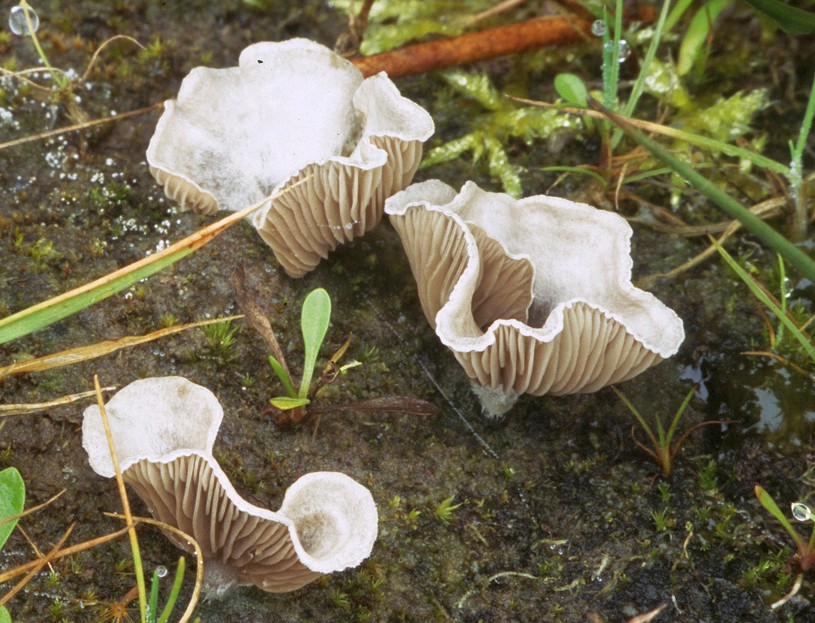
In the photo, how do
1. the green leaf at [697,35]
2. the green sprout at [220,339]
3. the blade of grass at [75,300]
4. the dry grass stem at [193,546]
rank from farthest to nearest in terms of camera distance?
the green leaf at [697,35] → the green sprout at [220,339] → the blade of grass at [75,300] → the dry grass stem at [193,546]

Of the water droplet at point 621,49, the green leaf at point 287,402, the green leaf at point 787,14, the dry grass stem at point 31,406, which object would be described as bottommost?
the green leaf at point 287,402

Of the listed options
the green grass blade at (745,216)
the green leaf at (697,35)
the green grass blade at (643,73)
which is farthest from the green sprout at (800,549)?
the green leaf at (697,35)

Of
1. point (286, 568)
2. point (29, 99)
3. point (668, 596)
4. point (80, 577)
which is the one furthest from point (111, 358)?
point (668, 596)

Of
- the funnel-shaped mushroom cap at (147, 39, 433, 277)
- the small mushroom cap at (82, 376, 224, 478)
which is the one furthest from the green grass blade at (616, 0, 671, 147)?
the small mushroom cap at (82, 376, 224, 478)

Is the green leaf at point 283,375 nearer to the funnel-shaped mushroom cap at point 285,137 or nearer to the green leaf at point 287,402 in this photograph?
the green leaf at point 287,402

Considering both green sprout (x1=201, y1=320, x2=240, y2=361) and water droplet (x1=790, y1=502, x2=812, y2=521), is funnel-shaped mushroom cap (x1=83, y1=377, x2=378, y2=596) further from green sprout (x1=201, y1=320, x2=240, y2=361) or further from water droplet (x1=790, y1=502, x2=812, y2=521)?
water droplet (x1=790, y1=502, x2=812, y2=521)
